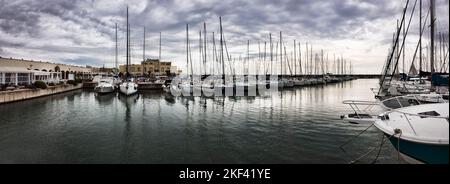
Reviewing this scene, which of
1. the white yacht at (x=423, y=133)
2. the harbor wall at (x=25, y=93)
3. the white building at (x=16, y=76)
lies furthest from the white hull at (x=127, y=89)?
the white yacht at (x=423, y=133)

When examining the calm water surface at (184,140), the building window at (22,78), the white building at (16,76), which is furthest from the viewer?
the building window at (22,78)

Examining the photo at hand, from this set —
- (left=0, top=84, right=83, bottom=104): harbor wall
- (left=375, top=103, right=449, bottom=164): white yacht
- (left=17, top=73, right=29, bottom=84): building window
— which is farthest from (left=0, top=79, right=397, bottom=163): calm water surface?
(left=17, top=73, right=29, bottom=84): building window

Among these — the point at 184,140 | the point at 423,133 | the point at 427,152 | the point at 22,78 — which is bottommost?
the point at 184,140

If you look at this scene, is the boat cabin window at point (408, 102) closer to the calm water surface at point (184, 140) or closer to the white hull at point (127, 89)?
the calm water surface at point (184, 140)

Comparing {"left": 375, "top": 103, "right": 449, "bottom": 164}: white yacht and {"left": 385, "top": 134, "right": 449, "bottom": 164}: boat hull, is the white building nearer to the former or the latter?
{"left": 375, "top": 103, "right": 449, "bottom": 164}: white yacht

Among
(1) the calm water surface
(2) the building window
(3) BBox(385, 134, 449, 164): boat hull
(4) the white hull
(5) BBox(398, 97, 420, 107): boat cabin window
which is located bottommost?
(1) the calm water surface

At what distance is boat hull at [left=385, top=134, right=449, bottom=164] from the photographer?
813 centimetres

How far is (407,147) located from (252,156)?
20.4ft

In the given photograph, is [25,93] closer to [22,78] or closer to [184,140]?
[22,78]

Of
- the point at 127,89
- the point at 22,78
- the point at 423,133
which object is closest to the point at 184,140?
the point at 423,133

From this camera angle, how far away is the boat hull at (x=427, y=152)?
8.13 metres

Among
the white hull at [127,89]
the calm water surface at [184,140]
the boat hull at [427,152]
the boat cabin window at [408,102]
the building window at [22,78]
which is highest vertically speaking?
the building window at [22,78]

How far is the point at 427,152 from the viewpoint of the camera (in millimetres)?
8383
